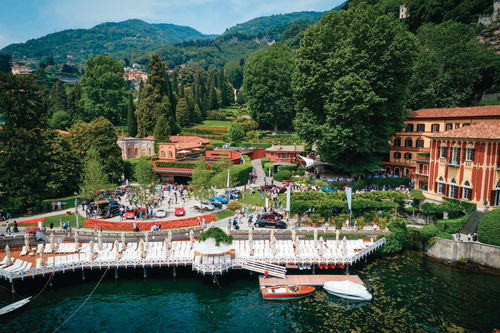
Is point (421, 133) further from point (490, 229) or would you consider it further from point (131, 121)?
point (131, 121)

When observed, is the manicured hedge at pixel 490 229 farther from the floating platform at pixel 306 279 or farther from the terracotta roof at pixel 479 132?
the floating platform at pixel 306 279

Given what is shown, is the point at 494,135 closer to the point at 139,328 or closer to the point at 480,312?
the point at 480,312

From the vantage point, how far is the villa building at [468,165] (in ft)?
123

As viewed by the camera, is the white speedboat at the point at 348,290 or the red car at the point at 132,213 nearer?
the white speedboat at the point at 348,290

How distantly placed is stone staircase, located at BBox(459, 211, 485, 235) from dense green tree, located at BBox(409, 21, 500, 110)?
103ft

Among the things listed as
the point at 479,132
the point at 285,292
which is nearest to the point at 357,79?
the point at 479,132

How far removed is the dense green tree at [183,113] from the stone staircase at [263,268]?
2831 inches

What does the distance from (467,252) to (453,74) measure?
40573 millimetres

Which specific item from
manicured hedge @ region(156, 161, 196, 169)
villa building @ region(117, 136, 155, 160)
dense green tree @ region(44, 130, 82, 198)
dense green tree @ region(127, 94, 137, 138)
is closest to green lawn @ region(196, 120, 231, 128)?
dense green tree @ region(127, 94, 137, 138)

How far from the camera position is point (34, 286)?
1180 inches

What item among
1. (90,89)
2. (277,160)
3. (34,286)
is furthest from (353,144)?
(90,89)

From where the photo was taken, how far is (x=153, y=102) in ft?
274

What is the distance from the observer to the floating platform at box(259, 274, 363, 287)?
96.6 ft

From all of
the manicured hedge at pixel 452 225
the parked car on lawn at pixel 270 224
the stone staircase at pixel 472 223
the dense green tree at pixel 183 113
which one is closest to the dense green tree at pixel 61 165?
the parked car on lawn at pixel 270 224
